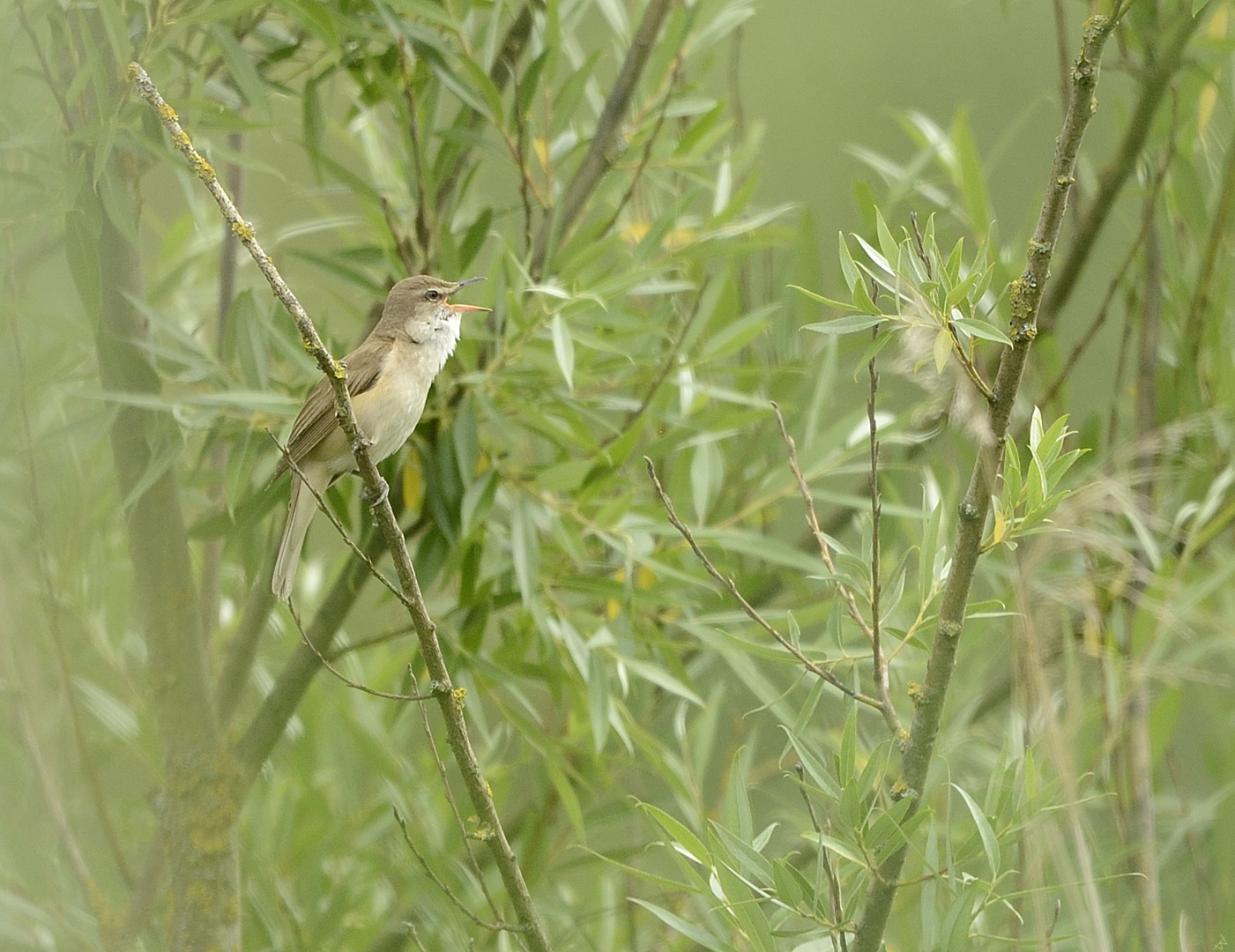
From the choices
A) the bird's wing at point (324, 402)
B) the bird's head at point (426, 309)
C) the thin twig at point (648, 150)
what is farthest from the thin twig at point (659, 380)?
the bird's wing at point (324, 402)

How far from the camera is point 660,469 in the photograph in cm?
299

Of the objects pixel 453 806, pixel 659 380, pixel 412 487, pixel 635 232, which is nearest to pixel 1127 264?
pixel 659 380

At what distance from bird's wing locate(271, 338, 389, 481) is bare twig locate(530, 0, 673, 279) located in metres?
0.35

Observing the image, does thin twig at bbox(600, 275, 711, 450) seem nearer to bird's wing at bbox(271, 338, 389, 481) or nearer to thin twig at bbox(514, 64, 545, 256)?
thin twig at bbox(514, 64, 545, 256)

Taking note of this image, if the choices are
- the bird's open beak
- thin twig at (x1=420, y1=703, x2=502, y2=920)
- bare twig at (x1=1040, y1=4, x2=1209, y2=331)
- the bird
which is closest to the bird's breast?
the bird

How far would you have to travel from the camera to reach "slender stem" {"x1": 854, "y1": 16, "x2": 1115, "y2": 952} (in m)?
1.23

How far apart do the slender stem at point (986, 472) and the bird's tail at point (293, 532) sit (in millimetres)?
1266

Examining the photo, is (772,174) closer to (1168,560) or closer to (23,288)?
(1168,560)

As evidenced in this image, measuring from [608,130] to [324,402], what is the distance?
2.47 feet

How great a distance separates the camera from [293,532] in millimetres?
2463

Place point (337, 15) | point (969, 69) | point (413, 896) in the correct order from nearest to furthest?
point (337, 15)
point (413, 896)
point (969, 69)

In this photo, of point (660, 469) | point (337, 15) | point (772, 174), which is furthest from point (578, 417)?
point (772, 174)

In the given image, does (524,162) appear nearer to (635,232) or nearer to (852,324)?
(635,232)

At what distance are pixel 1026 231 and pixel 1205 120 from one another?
20.8 inches
